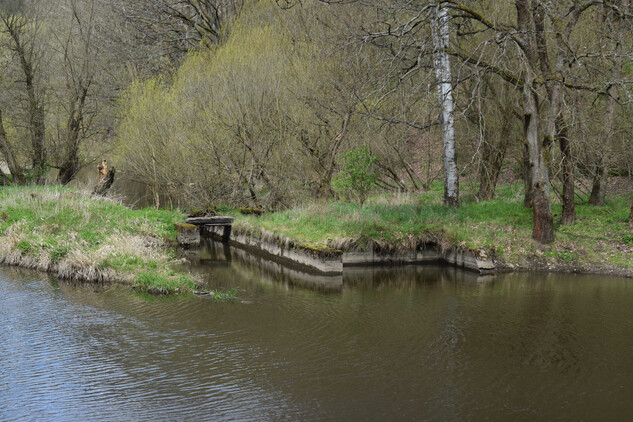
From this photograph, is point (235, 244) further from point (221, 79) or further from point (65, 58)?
point (65, 58)

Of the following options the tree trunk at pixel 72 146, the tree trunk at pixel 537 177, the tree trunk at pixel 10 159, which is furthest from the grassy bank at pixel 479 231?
the tree trunk at pixel 10 159

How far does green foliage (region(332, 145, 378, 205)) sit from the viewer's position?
15375mm

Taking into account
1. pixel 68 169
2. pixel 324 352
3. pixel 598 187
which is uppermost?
pixel 68 169

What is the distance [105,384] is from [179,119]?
42.2ft

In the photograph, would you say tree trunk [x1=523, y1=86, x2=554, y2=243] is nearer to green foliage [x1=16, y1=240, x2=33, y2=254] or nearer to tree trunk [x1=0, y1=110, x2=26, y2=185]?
green foliage [x1=16, y1=240, x2=33, y2=254]

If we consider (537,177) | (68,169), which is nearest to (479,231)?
(537,177)

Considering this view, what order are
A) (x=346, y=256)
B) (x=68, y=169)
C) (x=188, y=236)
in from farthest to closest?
(x=68, y=169) < (x=188, y=236) < (x=346, y=256)

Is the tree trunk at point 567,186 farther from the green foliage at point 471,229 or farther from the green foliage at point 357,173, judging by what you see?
the green foliage at point 357,173

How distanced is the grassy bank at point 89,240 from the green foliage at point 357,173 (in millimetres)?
5069

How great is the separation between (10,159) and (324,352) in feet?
66.8

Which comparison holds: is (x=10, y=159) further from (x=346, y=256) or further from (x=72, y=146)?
(x=346, y=256)

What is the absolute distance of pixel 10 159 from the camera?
924 inches

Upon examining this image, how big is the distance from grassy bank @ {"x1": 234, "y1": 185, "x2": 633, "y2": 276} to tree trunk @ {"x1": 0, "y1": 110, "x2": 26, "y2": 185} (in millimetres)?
13612

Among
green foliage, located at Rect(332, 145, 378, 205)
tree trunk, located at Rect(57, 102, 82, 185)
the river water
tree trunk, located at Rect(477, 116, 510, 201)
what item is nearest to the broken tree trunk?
tree trunk, located at Rect(57, 102, 82, 185)
